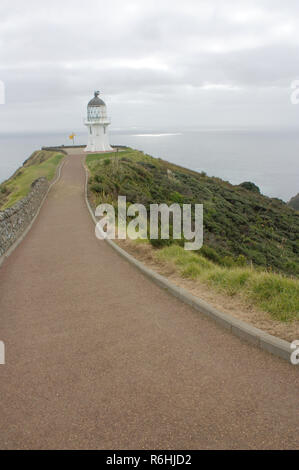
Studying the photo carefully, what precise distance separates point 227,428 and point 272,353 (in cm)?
152

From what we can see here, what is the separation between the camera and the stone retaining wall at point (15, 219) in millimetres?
11393

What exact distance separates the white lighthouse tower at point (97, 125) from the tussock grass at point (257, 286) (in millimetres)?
46678

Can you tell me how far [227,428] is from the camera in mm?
3615

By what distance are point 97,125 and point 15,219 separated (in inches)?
1623

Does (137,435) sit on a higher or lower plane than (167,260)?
lower

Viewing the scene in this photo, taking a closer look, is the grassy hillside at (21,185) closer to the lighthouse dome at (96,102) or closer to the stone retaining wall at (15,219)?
the stone retaining wall at (15,219)

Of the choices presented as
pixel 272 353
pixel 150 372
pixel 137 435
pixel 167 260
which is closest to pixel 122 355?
pixel 150 372

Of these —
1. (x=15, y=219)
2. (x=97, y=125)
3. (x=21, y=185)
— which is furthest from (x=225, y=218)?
(x=97, y=125)

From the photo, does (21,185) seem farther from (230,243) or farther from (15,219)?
(230,243)

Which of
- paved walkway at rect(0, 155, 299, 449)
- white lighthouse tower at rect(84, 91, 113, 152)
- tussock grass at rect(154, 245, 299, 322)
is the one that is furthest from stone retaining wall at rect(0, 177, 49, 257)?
white lighthouse tower at rect(84, 91, 113, 152)

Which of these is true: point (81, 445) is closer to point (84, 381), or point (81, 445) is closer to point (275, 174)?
point (84, 381)

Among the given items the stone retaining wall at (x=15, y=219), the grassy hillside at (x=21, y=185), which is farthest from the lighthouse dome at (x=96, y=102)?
the stone retaining wall at (x=15, y=219)

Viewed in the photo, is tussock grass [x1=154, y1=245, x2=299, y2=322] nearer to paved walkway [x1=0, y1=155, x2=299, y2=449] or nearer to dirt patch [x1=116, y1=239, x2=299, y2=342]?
dirt patch [x1=116, y1=239, x2=299, y2=342]

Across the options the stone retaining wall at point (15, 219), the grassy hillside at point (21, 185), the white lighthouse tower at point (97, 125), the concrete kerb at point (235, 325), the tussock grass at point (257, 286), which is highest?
the white lighthouse tower at point (97, 125)
